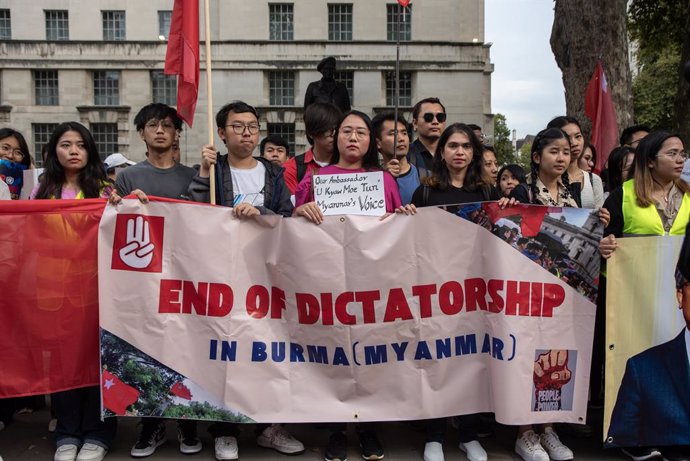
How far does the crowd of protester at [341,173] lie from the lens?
4.07m

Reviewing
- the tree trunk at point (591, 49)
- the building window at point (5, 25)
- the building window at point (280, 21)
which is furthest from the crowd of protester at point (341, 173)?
the building window at point (5, 25)

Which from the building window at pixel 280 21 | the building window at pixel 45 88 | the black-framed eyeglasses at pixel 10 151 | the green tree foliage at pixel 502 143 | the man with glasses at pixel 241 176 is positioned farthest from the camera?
the green tree foliage at pixel 502 143

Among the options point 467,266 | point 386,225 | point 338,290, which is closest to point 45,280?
point 338,290

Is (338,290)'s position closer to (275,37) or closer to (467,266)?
(467,266)

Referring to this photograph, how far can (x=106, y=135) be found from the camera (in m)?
33.5

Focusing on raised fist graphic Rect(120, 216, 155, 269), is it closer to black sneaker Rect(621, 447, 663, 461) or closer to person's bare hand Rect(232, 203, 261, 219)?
person's bare hand Rect(232, 203, 261, 219)

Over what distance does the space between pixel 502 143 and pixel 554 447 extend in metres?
62.4

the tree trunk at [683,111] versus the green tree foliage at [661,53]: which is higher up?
the green tree foliage at [661,53]

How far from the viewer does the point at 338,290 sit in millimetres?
4043

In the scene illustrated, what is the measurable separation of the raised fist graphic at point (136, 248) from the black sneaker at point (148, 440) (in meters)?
1.02

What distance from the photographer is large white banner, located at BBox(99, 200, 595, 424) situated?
402 cm

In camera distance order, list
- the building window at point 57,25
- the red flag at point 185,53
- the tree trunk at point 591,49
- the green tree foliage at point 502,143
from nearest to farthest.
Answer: the red flag at point 185,53 → the tree trunk at point 591,49 → the building window at point 57,25 → the green tree foliage at point 502,143

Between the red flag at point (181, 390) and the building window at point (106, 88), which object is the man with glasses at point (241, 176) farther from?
the building window at point (106, 88)

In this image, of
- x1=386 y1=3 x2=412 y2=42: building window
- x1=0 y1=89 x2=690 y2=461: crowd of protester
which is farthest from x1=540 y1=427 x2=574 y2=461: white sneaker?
x1=386 y1=3 x2=412 y2=42: building window
